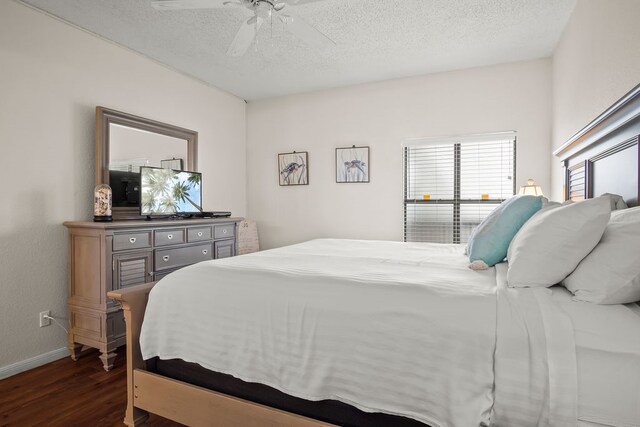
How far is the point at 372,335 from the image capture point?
47.2 inches

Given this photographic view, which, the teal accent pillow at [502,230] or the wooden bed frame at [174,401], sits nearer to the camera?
the wooden bed frame at [174,401]

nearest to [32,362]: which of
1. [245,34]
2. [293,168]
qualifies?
[245,34]

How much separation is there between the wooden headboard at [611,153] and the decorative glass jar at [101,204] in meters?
3.30

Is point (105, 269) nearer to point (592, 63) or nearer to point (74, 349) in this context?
point (74, 349)

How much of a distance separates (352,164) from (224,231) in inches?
69.9

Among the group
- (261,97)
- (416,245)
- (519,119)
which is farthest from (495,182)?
(261,97)

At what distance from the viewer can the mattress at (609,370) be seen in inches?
35.8

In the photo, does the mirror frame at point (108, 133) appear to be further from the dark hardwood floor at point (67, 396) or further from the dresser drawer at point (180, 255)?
the dark hardwood floor at point (67, 396)

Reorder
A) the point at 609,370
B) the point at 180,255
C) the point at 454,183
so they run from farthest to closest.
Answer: the point at 454,183
the point at 180,255
the point at 609,370

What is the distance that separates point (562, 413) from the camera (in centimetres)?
94

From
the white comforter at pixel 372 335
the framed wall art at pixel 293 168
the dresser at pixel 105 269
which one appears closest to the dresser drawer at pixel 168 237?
the dresser at pixel 105 269

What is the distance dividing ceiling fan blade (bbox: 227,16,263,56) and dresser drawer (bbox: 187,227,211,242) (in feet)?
5.42

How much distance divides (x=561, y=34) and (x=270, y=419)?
12.4 ft

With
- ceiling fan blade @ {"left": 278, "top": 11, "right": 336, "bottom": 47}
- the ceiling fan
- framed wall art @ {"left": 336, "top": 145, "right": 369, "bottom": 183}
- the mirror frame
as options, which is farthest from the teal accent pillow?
the mirror frame
